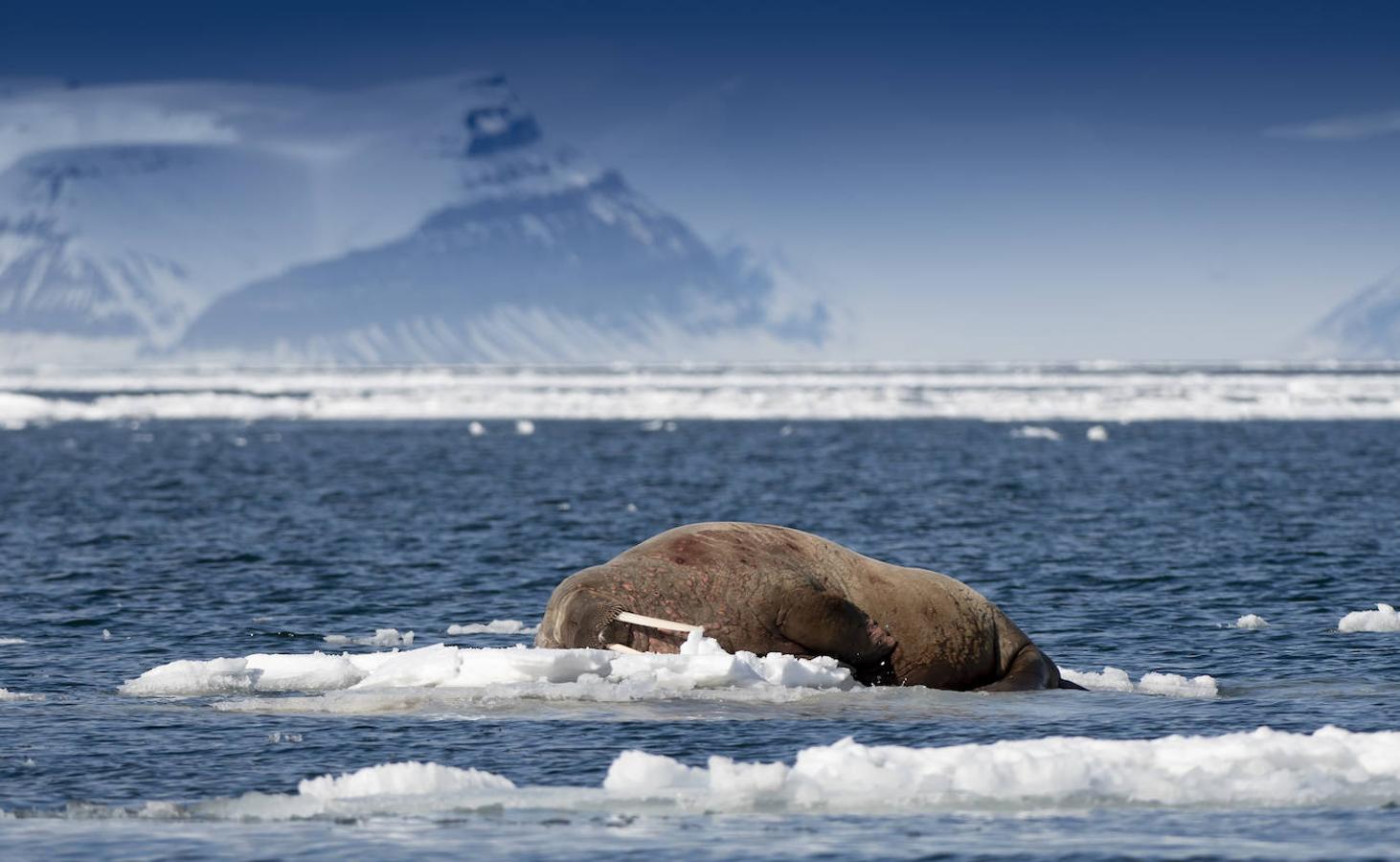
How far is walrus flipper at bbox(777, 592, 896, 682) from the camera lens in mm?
11672

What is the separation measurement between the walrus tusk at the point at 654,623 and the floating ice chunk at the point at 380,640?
3.06 metres

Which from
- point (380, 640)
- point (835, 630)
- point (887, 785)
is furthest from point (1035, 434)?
point (887, 785)

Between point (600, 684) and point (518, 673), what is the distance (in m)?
0.56

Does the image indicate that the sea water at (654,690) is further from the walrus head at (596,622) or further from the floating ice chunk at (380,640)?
the walrus head at (596,622)

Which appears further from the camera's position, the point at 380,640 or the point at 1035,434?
the point at 1035,434

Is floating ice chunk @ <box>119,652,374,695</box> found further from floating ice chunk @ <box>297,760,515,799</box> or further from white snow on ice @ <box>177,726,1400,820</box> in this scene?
floating ice chunk @ <box>297,760,515,799</box>

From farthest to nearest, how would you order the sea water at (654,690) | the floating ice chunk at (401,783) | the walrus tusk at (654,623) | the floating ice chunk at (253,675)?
the floating ice chunk at (253,675) → the walrus tusk at (654,623) → the floating ice chunk at (401,783) → the sea water at (654,690)

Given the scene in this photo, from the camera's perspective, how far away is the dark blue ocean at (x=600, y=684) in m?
8.26

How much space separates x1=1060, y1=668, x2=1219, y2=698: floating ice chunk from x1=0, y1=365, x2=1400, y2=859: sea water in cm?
3

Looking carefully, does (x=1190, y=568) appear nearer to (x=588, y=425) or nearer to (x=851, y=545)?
(x=851, y=545)

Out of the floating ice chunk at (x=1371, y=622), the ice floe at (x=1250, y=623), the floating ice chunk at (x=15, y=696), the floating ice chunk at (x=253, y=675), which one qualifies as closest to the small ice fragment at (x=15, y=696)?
the floating ice chunk at (x=15, y=696)

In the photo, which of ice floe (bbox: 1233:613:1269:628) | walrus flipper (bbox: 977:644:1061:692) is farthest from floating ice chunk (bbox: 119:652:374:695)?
ice floe (bbox: 1233:613:1269:628)

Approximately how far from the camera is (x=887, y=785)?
8773 mm

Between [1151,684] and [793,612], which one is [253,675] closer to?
[793,612]
